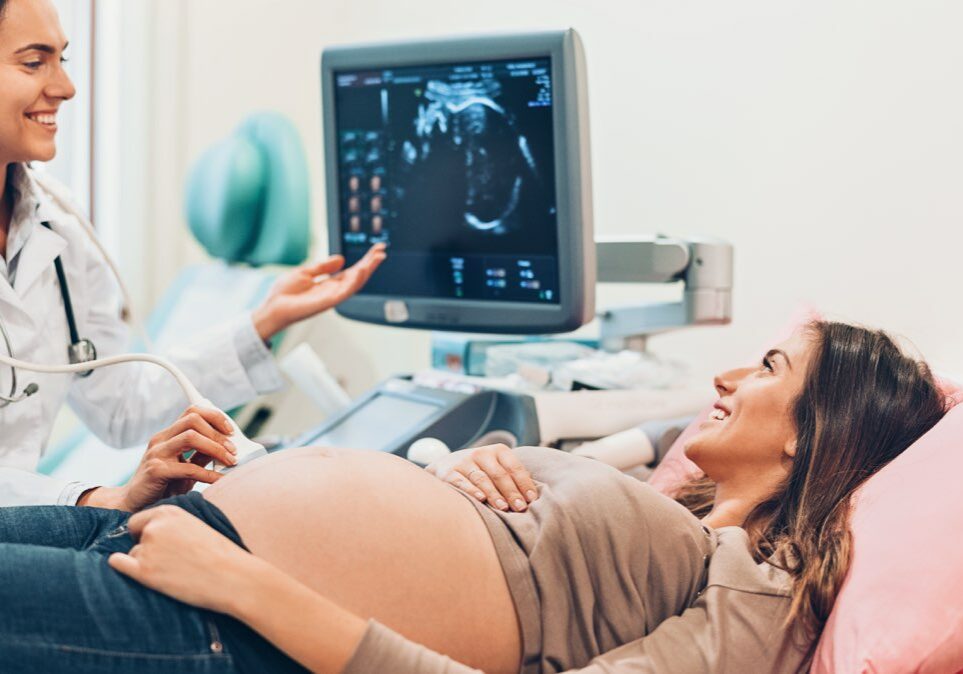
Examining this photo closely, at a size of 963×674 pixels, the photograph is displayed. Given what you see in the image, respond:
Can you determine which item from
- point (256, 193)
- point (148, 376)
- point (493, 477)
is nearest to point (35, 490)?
point (148, 376)

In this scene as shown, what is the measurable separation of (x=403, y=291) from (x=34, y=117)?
0.72 metres

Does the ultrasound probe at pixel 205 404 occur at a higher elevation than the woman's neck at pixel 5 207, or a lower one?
lower

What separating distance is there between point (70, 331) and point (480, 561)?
900mm

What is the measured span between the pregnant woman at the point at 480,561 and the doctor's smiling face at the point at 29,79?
64cm

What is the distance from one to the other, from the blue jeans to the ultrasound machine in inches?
26.0

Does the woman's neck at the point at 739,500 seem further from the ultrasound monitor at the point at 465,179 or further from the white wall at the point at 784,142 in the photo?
the white wall at the point at 784,142

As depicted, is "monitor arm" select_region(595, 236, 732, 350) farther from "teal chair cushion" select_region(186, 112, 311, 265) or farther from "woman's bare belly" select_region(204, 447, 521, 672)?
"teal chair cushion" select_region(186, 112, 311, 265)

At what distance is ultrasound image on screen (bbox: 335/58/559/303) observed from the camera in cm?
190

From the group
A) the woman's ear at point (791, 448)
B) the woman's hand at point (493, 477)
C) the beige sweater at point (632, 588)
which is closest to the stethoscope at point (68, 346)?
the woman's hand at point (493, 477)

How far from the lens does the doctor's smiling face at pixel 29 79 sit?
1.66 m

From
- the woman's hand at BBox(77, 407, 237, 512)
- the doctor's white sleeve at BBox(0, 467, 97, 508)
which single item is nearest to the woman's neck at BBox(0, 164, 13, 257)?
the doctor's white sleeve at BBox(0, 467, 97, 508)

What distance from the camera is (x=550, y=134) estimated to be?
1.87m

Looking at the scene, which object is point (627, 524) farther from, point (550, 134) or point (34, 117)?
point (34, 117)

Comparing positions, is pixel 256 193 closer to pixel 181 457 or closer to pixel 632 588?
pixel 181 457
